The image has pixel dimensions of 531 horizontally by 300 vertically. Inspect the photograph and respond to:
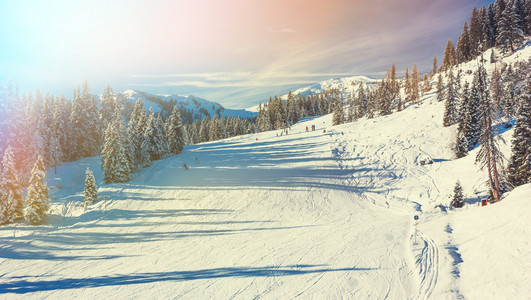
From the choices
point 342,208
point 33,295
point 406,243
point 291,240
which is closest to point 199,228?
point 291,240

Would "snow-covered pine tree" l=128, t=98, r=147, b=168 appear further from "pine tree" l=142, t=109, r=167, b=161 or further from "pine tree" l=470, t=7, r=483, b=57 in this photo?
"pine tree" l=470, t=7, r=483, b=57

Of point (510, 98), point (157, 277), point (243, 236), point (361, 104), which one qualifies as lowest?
point (243, 236)

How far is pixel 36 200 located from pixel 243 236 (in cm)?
2689

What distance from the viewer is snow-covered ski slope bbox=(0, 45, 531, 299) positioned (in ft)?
38.9

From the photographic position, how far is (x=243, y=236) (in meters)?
18.2

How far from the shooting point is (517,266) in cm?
1074

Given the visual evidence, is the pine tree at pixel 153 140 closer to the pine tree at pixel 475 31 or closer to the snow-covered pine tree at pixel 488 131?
the snow-covered pine tree at pixel 488 131

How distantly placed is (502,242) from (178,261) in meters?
19.4

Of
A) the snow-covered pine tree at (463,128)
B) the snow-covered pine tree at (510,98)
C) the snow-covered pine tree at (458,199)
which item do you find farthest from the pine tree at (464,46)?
the snow-covered pine tree at (458,199)

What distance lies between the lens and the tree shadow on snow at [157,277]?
12797 millimetres

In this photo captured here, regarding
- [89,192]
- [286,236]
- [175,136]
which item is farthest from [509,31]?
[89,192]

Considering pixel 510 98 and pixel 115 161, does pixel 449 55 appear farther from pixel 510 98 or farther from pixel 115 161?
pixel 115 161

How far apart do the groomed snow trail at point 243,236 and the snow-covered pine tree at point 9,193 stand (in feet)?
8.95

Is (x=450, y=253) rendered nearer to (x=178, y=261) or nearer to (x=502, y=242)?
(x=502, y=242)
